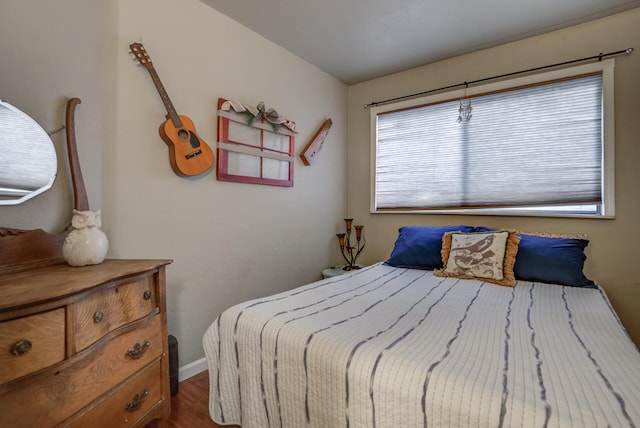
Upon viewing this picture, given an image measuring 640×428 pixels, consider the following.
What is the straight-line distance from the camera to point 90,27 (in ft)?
4.80

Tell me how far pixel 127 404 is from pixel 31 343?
0.50 meters

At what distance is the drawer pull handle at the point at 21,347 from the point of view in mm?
766

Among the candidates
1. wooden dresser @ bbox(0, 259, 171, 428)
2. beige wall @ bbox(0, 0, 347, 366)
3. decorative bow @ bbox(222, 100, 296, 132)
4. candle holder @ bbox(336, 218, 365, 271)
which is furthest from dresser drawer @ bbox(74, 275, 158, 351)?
candle holder @ bbox(336, 218, 365, 271)

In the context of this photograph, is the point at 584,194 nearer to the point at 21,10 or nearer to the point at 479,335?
the point at 479,335

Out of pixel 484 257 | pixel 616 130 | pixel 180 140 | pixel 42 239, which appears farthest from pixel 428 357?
pixel 616 130

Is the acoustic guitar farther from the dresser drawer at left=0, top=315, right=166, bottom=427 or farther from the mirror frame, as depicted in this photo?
the dresser drawer at left=0, top=315, right=166, bottom=427

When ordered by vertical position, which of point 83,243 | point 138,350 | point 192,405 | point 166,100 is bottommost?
point 192,405

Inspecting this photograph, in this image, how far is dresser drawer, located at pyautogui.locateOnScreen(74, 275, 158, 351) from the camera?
938 millimetres

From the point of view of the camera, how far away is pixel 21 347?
2.54 ft

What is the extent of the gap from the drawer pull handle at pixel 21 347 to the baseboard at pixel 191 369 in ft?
4.06

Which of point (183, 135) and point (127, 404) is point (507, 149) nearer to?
point (183, 135)

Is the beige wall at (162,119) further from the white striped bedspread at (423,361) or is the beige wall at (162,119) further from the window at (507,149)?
the window at (507,149)

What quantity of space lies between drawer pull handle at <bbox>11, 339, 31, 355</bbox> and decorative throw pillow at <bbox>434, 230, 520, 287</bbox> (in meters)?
2.12

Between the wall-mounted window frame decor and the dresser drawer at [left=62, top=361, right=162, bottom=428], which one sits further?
the wall-mounted window frame decor
